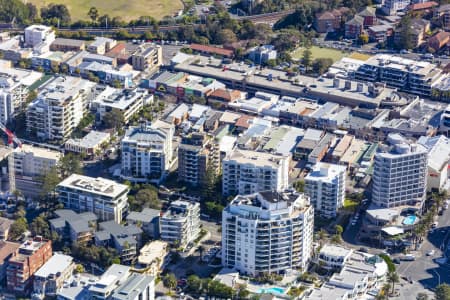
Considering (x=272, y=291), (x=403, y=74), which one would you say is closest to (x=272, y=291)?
(x=272, y=291)

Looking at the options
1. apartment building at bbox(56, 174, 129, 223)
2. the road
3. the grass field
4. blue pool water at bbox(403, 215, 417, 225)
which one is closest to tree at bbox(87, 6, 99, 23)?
the grass field

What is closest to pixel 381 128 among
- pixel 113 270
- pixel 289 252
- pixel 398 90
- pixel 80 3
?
pixel 398 90

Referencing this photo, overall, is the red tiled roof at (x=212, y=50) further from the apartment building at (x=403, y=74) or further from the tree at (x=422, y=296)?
the tree at (x=422, y=296)

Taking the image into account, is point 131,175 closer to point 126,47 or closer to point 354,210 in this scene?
point 354,210

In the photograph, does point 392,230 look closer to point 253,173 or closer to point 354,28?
point 253,173

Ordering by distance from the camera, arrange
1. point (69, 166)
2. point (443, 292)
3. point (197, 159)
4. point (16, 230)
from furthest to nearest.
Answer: point (69, 166) → point (197, 159) → point (16, 230) → point (443, 292)

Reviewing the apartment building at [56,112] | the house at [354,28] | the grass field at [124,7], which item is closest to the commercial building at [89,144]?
the apartment building at [56,112]
